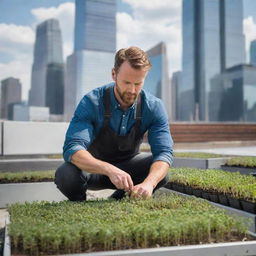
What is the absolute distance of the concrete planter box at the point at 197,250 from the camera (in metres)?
1.83

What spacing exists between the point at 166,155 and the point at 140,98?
63cm

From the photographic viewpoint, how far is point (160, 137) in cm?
321

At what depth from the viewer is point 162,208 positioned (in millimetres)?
2572

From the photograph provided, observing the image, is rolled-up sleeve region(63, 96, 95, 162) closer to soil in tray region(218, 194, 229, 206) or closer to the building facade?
soil in tray region(218, 194, 229, 206)

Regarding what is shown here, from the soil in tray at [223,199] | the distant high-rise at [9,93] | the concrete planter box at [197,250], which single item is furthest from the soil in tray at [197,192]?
the distant high-rise at [9,93]

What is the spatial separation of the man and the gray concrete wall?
5.32 metres

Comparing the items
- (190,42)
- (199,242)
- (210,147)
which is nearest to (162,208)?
(199,242)

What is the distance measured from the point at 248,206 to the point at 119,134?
1.33 meters

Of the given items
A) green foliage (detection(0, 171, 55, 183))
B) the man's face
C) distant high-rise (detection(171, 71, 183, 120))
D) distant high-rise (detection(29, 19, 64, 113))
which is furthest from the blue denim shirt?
distant high-rise (detection(29, 19, 64, 113))

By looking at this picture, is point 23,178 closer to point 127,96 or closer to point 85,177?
point 85,177

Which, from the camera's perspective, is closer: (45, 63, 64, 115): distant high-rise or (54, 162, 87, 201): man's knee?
(54, 162, 87, 201): man's knee

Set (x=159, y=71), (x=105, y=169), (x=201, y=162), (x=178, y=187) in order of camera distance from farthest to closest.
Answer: (x=159, y=71) → (x=201, y=162) → (x=178, y=187) → (x=105, y=169)

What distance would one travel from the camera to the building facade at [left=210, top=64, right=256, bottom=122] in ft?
368

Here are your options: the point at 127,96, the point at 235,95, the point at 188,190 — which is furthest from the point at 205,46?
the point at 127,96
